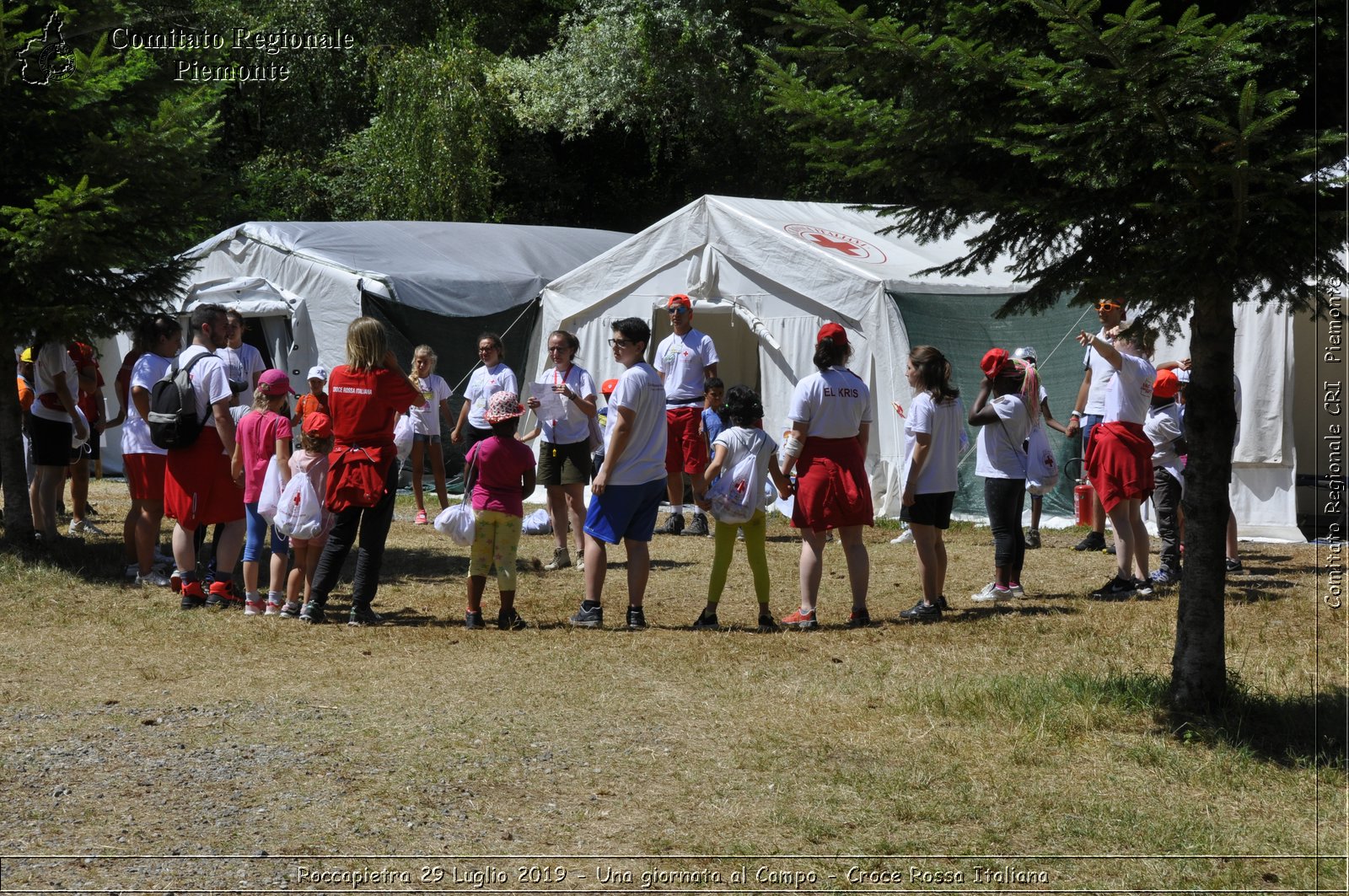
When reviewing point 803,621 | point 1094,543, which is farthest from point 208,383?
point 1094,543

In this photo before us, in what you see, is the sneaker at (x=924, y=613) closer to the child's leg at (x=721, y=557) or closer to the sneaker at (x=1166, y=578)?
the child's leg at (x=721, y=557)

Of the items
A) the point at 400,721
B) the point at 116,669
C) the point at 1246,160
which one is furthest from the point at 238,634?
the point at 1246,160

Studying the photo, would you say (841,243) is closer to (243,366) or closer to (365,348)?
(243,366)

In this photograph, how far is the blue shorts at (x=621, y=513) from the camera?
24.5 ft

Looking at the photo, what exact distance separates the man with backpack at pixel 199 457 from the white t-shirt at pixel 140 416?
0.78ft

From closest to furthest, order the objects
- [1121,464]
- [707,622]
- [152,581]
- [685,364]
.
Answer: [707,622], [1121,464], [152,581], [685,364]

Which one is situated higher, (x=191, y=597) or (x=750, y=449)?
(x=750, y=449)

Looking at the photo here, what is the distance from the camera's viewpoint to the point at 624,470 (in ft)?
24.6

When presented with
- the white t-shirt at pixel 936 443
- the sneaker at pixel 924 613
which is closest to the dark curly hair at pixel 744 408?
the white t-shirt at pixel 936 443

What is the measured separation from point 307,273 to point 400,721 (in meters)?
10.8

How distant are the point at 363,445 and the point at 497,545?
1.02m

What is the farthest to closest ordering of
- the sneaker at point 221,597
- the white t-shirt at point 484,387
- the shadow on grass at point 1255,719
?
the white t-shirt at point 484,387 < the sneaker at point 221,597 < the shadow on grass at point 1255,719

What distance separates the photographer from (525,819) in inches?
Result: 176

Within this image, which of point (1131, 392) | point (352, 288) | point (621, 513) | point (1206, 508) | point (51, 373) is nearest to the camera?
point (1206, 508)
